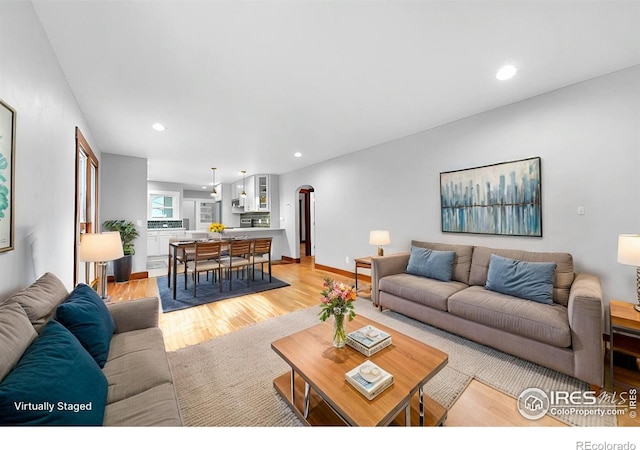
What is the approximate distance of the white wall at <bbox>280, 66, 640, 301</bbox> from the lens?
2191 millimetres

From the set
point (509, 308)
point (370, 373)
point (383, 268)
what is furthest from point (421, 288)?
point (370, 373)

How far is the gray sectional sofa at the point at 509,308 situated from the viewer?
174 centimetres

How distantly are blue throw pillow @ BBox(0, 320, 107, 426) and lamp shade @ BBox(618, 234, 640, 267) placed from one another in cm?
328

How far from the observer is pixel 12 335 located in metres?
0.94

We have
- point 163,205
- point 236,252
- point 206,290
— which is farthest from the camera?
point 163,205

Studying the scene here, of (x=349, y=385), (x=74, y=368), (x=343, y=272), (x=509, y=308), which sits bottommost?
(x=343, y=272)

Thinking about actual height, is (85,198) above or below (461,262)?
above

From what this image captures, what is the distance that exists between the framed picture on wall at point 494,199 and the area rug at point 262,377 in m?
1.42

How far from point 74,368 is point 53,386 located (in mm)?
140

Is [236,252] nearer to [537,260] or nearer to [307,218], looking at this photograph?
[537,260]

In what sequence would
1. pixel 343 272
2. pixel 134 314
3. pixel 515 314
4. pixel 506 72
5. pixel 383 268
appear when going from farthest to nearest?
pixel 343 272, pixel 383 268, pixel 506 72, pixel 515 314, pixel 134 314

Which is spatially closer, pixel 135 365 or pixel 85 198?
pixel 135 365

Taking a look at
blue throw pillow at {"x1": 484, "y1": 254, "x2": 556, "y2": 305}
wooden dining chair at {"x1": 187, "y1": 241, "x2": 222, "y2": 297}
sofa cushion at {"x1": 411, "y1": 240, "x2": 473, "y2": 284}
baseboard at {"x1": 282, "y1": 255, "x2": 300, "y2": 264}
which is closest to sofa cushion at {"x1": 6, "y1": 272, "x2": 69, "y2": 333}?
wooden dining chair at {"x1": 187, "y1": 241, "x2": 222, "y2": 297}

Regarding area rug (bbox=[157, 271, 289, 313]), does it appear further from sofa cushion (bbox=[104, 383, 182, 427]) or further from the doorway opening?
the doorway opening
